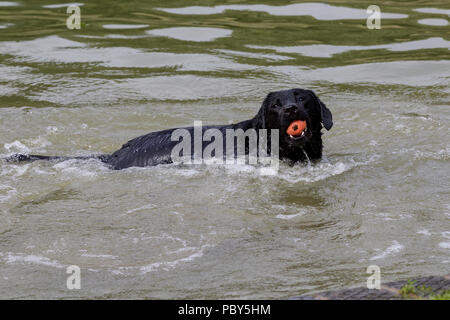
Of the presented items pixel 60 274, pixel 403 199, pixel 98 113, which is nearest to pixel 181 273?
pixel 60 274

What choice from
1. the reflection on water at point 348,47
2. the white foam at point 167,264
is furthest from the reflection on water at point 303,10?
the white foam at point 167,264

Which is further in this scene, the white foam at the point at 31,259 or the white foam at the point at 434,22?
the white foam at the point at 434,22

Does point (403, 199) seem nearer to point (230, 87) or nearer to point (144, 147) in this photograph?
point (144, 147)

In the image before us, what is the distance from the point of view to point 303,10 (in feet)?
46.3

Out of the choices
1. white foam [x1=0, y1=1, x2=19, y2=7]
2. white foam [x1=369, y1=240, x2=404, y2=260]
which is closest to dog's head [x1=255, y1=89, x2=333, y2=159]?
white foam [x1=369, y1=240, x2=404, y2=260]

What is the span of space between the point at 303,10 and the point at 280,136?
24.4 ft

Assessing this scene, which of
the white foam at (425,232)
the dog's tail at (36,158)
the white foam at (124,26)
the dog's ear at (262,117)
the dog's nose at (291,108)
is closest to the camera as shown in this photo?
the white foam at (425,232)

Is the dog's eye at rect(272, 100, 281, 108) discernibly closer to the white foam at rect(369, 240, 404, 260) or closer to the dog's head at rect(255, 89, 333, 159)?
the dog's head at rect(255, 89, 333, 159)

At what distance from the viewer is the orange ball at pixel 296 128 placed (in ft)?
23.2

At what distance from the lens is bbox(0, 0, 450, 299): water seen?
199 inches

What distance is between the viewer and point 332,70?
1132 cm

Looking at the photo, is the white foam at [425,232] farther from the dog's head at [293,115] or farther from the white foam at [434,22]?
the white foam at [434,22]

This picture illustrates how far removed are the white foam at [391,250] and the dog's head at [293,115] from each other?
202 centimetres
